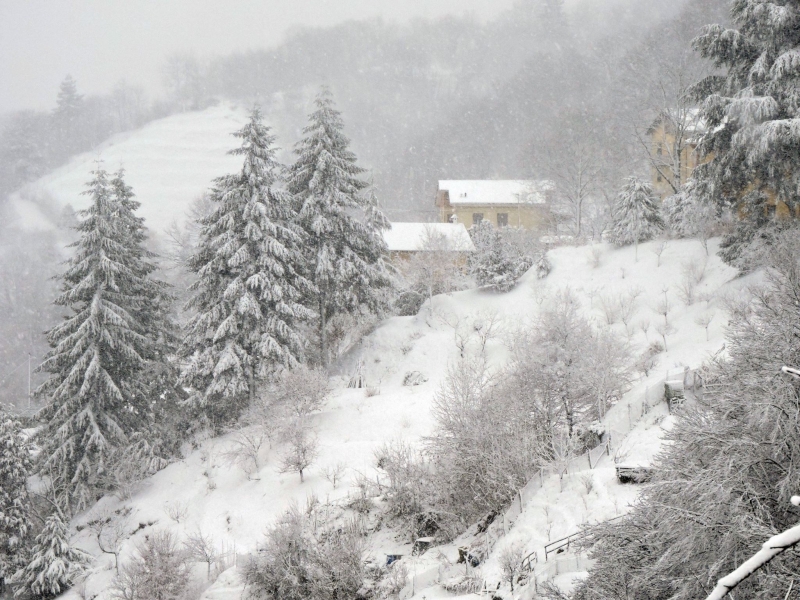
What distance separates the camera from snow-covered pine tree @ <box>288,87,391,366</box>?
26188 mm

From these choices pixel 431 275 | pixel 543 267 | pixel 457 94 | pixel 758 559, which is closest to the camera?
pixel 758 559

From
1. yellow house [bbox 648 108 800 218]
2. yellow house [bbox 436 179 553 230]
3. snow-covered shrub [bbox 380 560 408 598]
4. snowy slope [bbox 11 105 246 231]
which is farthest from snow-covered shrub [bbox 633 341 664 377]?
snowy slope [bbox 11 105 246 231]

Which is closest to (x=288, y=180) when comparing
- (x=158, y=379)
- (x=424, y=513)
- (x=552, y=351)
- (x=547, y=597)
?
(x=158, y=379)

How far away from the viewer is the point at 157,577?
1523 centimetres

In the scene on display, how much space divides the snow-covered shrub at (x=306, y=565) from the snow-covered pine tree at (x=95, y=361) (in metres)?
9.41

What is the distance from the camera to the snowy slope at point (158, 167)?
65750mm

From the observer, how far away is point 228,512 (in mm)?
18750

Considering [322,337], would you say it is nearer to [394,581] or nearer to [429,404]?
[429,404]

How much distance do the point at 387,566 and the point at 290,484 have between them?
566cm

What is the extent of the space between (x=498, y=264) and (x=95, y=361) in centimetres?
1811

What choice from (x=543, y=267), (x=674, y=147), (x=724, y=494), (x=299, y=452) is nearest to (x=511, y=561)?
(x=724, y=494)

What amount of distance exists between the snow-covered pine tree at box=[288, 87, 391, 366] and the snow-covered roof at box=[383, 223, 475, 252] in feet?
16.7

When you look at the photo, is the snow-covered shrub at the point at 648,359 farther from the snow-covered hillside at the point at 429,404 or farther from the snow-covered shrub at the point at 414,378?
the snow-covered shrub at the point at 414,378

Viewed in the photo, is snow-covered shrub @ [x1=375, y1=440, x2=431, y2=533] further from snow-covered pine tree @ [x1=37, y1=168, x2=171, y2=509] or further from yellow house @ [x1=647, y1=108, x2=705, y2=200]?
yellow house @ [x1=647, y1=108, x2=705, y2=200]
